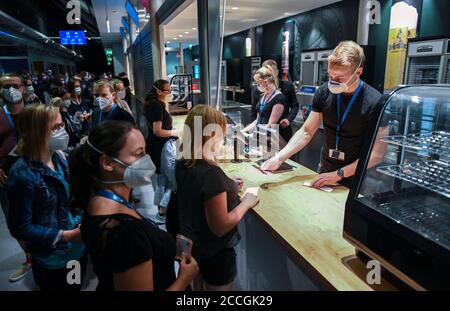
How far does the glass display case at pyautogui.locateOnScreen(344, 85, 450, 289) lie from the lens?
3.21 feet

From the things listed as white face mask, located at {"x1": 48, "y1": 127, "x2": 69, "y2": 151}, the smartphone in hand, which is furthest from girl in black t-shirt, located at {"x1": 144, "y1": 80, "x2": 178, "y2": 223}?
the smartphone in hand

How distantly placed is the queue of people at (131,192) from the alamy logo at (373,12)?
504 centimetres

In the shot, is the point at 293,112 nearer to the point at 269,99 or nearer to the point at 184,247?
the point at 269,99

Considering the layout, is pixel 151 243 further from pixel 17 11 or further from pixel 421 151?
pixel 17 11

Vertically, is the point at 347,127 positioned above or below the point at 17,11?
below

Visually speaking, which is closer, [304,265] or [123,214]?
[123,214]

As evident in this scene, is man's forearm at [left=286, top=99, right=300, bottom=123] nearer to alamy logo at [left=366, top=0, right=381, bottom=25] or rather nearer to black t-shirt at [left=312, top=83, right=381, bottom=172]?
black t-shirt at [left=312, top=83, right=381, bottom=172]

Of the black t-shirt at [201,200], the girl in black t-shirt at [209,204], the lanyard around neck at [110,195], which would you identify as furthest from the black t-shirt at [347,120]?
the lanyard around neck at [110,195]

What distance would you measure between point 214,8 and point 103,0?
676cm

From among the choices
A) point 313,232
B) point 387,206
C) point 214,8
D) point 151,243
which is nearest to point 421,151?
point 387,206

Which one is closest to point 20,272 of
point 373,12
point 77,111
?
point 77,111

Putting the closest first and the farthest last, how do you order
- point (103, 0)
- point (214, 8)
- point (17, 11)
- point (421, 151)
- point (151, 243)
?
point (151, 243)
point (421, 151)
point (214, 8)
point (103, 0)
point (17, 11)

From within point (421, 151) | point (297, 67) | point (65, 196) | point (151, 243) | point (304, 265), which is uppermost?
point (297, 67)

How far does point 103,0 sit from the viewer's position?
8430 mm
